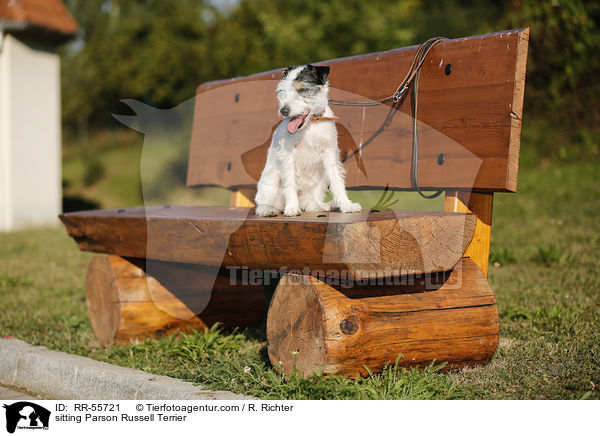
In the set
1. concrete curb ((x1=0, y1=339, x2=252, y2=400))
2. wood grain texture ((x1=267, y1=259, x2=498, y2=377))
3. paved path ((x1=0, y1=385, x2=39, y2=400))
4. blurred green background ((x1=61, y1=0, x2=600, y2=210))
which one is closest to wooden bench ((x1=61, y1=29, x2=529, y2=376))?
wood grain texture ((x1=267, y1=259, x2=498, y2=377))

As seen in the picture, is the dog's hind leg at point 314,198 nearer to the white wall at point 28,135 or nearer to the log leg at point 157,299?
the log leg at point 157,299

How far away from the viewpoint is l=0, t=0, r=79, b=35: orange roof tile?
1023 centimetres

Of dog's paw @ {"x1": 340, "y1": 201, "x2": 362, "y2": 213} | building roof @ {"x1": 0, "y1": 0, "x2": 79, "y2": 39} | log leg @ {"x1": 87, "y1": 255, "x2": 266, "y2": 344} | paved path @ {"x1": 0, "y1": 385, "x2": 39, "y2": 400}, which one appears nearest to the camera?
dog's paw @ {"x1": 340, "y1": 201, "x2": 362, "y2": 213}

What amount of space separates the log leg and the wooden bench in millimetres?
10

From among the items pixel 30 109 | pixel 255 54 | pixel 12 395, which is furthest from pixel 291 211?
pixel 255 54

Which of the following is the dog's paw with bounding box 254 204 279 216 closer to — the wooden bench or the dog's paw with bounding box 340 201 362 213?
the wooden bench

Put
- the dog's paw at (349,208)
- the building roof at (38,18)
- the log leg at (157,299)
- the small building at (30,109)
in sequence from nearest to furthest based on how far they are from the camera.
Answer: the dog's paw at (349,208)
the log leg at (157,299)
the building roof at (38,18)
the small building at (30,109)

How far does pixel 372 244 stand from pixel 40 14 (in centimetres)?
1002

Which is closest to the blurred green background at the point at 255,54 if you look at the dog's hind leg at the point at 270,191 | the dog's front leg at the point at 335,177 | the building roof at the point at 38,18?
the building roof at the point at 38,18

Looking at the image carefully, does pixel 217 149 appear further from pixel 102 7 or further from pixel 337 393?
pixel 102 7

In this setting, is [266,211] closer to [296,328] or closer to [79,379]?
[296,328]
